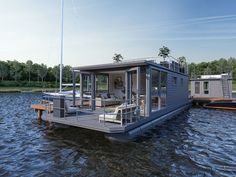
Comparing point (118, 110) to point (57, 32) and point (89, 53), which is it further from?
point (57, 32)

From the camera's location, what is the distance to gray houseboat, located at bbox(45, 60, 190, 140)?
7395 mm

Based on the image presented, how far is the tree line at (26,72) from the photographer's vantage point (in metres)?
61.8

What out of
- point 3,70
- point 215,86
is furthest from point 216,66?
point 3,70

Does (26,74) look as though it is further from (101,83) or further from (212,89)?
(212,89)

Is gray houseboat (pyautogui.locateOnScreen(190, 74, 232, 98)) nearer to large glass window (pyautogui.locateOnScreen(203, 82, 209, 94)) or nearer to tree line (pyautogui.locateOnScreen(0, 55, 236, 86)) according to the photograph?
large glass window (pyautogui.locateOnScreen(203, 82, 209, 94))

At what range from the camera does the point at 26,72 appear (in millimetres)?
68062

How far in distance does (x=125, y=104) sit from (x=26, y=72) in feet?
229

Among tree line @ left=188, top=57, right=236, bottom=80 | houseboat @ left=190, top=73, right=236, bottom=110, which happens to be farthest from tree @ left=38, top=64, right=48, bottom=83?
houseboat @ left=190, top=73, right=236, bottom=110

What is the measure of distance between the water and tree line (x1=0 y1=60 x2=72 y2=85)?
6125 centimetres

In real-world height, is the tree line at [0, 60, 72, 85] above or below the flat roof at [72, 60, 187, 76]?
above

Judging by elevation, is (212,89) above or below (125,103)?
above

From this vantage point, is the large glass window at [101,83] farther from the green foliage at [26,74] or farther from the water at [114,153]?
the green foliage at [26,74]

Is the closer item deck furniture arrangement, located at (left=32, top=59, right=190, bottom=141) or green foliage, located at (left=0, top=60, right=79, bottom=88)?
deck furniture arrangement, located at (left=32, top=59, right=190, bottom=141)

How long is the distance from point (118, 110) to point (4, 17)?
11411 millimetres
